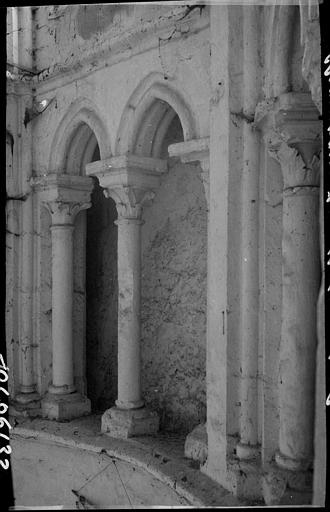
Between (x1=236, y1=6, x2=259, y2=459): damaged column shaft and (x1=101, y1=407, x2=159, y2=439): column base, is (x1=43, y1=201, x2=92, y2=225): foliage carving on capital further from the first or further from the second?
(x1=236, y1=6, x2=259, y2=459): damaged column shaft

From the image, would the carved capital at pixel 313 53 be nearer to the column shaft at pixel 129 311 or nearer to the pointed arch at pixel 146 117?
the pointed arch at pixel 146 117

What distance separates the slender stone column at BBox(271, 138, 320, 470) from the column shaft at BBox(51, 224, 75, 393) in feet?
9.18

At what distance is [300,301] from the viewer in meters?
2.80

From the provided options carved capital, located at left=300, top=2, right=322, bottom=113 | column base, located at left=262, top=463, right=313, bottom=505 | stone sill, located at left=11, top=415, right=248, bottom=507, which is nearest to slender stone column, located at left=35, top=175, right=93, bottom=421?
stone sill, located at left=11, top=415, right=248, bottom=507

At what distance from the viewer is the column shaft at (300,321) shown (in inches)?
110

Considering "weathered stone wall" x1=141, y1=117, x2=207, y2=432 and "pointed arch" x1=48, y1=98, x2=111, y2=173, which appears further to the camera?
"weathered stone wall" x1=141, y1=117, x2=207, y2=432

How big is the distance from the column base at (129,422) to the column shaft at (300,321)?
1.86 m

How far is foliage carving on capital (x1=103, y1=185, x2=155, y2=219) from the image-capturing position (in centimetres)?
446

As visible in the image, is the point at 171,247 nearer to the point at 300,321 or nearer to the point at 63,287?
the point at 63,287

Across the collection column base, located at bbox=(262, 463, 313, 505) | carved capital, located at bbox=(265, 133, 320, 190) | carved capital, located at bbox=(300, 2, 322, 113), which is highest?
carved capital, located at bbox=(300, 2, 322, 113)

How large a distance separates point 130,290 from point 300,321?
199 cm

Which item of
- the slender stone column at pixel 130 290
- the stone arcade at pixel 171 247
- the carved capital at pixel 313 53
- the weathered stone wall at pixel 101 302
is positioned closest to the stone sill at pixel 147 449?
the stone arcade at pixel 171 247

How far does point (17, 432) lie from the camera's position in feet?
16.3

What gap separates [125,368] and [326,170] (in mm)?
2855
